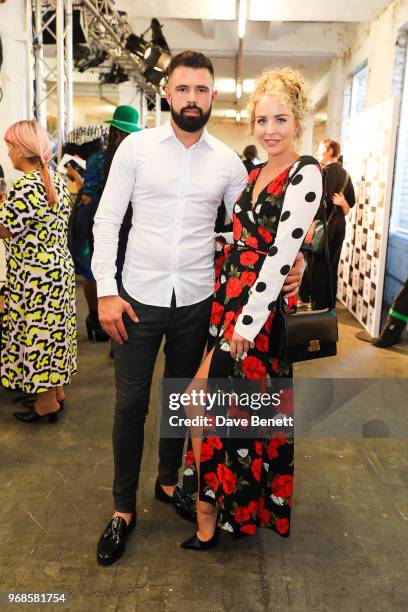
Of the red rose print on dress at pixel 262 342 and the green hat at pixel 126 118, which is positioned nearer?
the red rose print on dress at pixel 262 342

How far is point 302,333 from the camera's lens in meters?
1.55

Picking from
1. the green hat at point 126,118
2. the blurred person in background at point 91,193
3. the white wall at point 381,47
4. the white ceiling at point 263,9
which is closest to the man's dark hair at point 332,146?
the white wall at point 381,47

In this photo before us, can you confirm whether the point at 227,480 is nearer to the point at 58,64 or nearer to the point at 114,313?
the point at 114,313

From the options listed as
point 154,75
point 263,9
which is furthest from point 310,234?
point 154,75

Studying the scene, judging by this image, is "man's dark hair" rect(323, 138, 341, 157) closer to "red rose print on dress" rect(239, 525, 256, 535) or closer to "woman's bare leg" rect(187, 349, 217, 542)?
"woman's bare leg" rect(187, 349, 217, 542)

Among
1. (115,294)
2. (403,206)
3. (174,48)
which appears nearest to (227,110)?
(174,48)

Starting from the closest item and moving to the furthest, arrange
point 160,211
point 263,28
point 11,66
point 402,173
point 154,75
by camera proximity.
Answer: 1. point 160,211
2. point 11,66
3. point 402,173
4. point 154,75
5. point 263,28

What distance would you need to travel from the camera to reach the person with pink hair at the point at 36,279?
2.43 meters

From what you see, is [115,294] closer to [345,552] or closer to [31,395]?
[345,552]

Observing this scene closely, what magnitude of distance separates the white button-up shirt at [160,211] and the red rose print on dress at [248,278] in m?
0.18

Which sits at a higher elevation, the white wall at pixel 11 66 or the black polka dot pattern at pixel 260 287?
the white wall at pixel 11 66

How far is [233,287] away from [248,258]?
0.32 ft

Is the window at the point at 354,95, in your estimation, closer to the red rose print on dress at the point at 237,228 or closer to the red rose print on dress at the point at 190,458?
the red rose print on dress at the point at 237,228

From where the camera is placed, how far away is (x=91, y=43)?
22.0 feet
